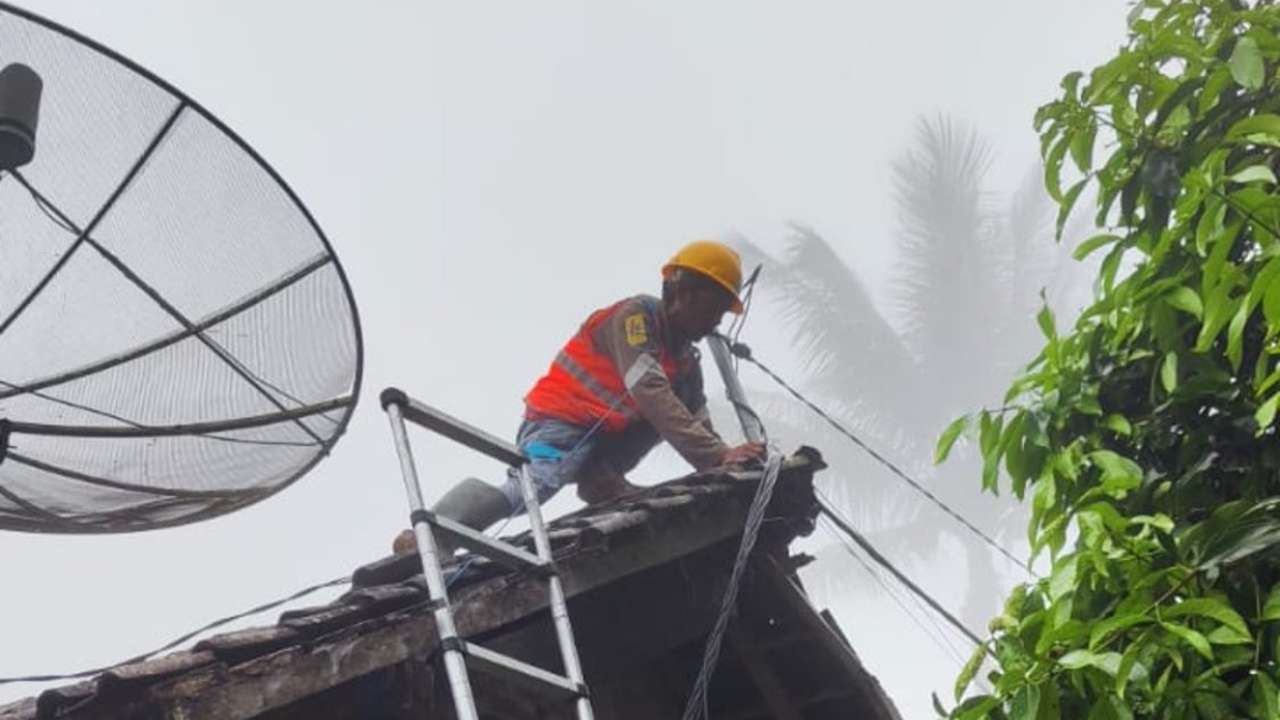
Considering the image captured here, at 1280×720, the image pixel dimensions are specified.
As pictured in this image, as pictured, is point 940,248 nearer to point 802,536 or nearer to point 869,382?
point 869,382

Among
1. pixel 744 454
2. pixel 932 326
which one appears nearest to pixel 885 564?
pixel 744 454

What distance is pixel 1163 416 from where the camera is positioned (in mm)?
3488

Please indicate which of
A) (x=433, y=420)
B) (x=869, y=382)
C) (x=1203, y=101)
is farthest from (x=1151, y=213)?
(x=869, y=382)

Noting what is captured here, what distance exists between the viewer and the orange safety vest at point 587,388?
6492 mm

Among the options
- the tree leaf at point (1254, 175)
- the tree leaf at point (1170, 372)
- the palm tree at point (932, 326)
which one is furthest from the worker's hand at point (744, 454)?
the palm tree at point (932, 326)

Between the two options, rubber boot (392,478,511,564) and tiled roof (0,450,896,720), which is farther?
rubber boot (392,478,511,564)

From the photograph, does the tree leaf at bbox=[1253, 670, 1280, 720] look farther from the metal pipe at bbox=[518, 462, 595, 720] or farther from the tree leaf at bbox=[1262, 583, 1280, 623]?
the metal pipe at bbox=[518, 462, 595, 720]

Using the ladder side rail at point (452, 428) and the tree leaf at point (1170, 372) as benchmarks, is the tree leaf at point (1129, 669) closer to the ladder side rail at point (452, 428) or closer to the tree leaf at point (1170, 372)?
the tree leaf at point (1170, 372)

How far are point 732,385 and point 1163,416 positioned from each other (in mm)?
3511

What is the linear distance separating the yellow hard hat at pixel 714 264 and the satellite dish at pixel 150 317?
2.04 m

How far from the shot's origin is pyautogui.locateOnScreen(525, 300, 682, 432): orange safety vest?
649cm

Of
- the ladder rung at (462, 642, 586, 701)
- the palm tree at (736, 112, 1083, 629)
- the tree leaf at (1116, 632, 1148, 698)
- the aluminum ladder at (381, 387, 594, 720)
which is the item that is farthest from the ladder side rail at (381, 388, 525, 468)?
the palm tree at (736, 112, 1083, 629)

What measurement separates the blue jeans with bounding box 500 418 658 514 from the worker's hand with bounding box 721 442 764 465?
770 mm

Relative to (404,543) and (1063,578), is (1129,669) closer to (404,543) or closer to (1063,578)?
(1063,578)
